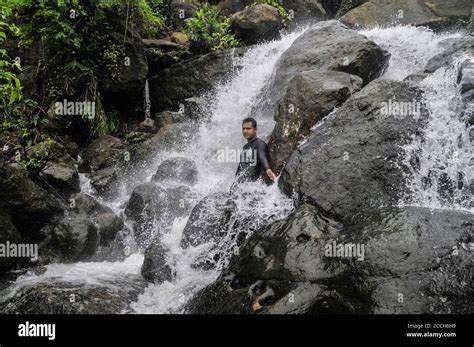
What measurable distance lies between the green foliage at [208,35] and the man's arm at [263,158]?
6250 mm

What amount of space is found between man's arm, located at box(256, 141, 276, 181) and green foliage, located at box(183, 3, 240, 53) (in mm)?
6250

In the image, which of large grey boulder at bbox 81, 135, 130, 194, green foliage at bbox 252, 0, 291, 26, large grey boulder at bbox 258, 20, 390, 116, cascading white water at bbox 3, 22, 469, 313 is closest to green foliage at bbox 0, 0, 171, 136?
large grey boulder at bbox 81, 135, 130, 194

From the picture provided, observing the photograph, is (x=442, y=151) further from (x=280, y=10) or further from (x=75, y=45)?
(x=280, y=10)

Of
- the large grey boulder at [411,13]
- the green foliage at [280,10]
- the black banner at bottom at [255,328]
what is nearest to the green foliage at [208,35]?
the green foliage at [280,10]

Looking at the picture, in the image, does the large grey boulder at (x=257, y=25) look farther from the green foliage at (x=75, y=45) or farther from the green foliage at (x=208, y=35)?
the green foliage at (x=75, y=45)

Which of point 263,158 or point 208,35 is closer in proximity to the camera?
point 263,158

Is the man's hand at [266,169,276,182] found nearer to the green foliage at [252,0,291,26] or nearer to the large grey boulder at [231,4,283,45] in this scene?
the large grey boulder at [231,4,283,45]

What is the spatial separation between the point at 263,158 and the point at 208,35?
677 cm

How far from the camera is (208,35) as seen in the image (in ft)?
42.6

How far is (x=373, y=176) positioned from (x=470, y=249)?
1809 mm

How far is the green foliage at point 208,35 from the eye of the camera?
12891 mm

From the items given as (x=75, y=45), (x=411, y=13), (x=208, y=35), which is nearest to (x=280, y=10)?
(x=208, y=35)

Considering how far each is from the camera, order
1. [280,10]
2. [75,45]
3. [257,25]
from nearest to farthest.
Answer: [75,45], [257,25], [280,10]

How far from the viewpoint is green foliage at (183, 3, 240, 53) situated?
12891 millimetres
